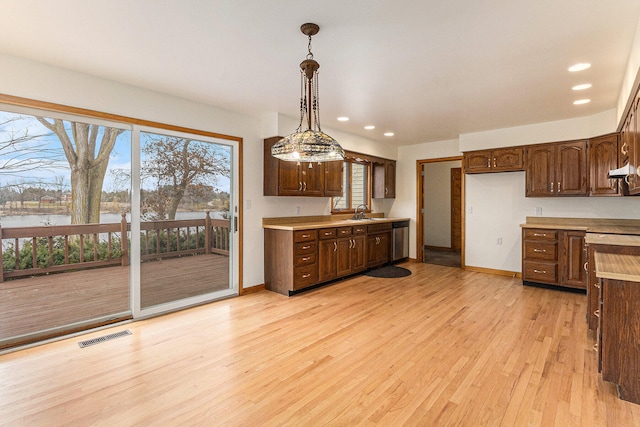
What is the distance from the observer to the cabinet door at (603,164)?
437cm

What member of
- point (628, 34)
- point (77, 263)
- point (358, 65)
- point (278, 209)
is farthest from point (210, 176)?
point (628, 34)

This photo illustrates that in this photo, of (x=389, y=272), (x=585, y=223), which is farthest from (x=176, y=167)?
(x=585, y=223)

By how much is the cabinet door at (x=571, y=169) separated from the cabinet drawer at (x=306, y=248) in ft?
12.1

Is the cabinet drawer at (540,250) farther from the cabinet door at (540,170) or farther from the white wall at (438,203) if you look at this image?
the white wall at (438,203)

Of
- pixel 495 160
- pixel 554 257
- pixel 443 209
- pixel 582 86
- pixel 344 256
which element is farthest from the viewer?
pixel 443 209

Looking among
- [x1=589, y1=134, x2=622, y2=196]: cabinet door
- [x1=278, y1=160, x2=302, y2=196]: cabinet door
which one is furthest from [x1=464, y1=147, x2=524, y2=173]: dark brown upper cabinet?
[x1=278, y1=160, x2=302, y2=196]: cabinet door

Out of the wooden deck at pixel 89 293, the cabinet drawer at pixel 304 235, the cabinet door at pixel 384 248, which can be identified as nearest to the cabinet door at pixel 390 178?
the cabinet door at pixel 384 248

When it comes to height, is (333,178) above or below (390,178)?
below

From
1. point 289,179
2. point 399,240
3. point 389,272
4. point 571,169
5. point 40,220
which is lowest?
point 389,272

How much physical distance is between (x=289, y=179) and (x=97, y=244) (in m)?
2.44

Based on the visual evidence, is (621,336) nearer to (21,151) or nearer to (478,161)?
(478,161)

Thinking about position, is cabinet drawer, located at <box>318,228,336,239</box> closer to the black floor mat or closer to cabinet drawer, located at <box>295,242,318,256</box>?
cabinet drawer, located at <box>295,242,318,256</box>

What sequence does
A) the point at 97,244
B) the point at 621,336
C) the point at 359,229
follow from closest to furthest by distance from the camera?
1. the point at 621,336
2. the point at 97,244
3. the point at 359,229

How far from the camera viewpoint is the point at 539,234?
4758 mm
